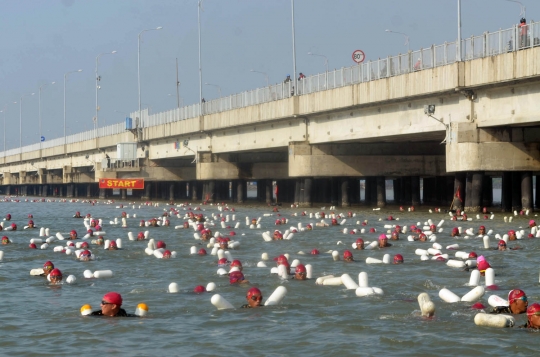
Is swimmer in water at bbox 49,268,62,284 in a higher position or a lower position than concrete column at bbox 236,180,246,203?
lower

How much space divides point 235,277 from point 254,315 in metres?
4.12

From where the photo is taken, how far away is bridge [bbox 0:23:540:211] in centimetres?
4066

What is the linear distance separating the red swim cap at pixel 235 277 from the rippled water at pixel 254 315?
161 mm

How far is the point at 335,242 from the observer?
98.6 feet

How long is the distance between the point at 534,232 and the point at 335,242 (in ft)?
21.3

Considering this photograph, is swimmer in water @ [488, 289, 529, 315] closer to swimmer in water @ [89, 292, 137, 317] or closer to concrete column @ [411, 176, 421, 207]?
swimmer in water @ [89, 292, 137, 317]

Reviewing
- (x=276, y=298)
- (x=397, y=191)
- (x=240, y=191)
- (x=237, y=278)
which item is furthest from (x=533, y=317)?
(x=240, y=191)

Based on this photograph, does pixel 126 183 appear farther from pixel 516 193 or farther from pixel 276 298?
pixel 276 298

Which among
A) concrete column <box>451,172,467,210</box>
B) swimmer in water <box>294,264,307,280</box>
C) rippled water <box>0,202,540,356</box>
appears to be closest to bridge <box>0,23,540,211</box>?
concrete column <box>451,172,467,210</box>

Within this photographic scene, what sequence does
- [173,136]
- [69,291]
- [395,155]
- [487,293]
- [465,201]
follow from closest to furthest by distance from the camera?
[487,293] < [69,291] < [465,201] < [395,155] < [173,136]

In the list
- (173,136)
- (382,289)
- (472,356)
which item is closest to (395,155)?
(173,136)

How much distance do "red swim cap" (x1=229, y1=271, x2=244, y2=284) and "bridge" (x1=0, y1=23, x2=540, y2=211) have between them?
2170cm

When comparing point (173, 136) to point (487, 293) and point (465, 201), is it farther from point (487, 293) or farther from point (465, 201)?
point (487, 293)

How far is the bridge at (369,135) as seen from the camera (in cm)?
4066
